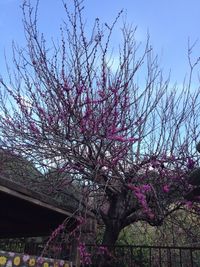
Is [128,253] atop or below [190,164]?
below

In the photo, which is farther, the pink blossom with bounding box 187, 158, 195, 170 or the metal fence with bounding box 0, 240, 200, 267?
the metal fence with bounding box 0, 240, 200, 267

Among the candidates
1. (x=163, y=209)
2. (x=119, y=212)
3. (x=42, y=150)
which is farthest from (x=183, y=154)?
(x=42, y=150)

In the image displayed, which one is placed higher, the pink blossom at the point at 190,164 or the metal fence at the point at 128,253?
the pink blossom at the point at 190,164

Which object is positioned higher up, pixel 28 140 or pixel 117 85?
pixel 117 85

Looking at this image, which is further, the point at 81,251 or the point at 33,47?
the point at 33,47

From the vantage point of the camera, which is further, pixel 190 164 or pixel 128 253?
pixel 128 253

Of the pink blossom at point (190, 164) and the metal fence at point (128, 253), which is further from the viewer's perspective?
the metal fence at point (128, 253)

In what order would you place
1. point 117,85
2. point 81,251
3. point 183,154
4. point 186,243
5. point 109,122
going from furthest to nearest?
point 186,243
point 183,154
point 117,85
point 109,122
point 81,251

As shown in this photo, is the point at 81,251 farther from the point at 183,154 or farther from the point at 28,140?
the point at 183,154

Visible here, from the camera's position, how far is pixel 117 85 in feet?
19.6

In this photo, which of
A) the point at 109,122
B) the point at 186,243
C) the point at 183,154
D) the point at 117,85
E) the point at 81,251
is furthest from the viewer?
the point at 186,243

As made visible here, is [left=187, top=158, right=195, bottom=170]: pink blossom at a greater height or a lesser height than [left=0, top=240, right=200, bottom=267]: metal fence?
greater

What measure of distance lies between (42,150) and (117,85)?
1.60m

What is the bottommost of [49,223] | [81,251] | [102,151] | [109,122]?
[81,251]
